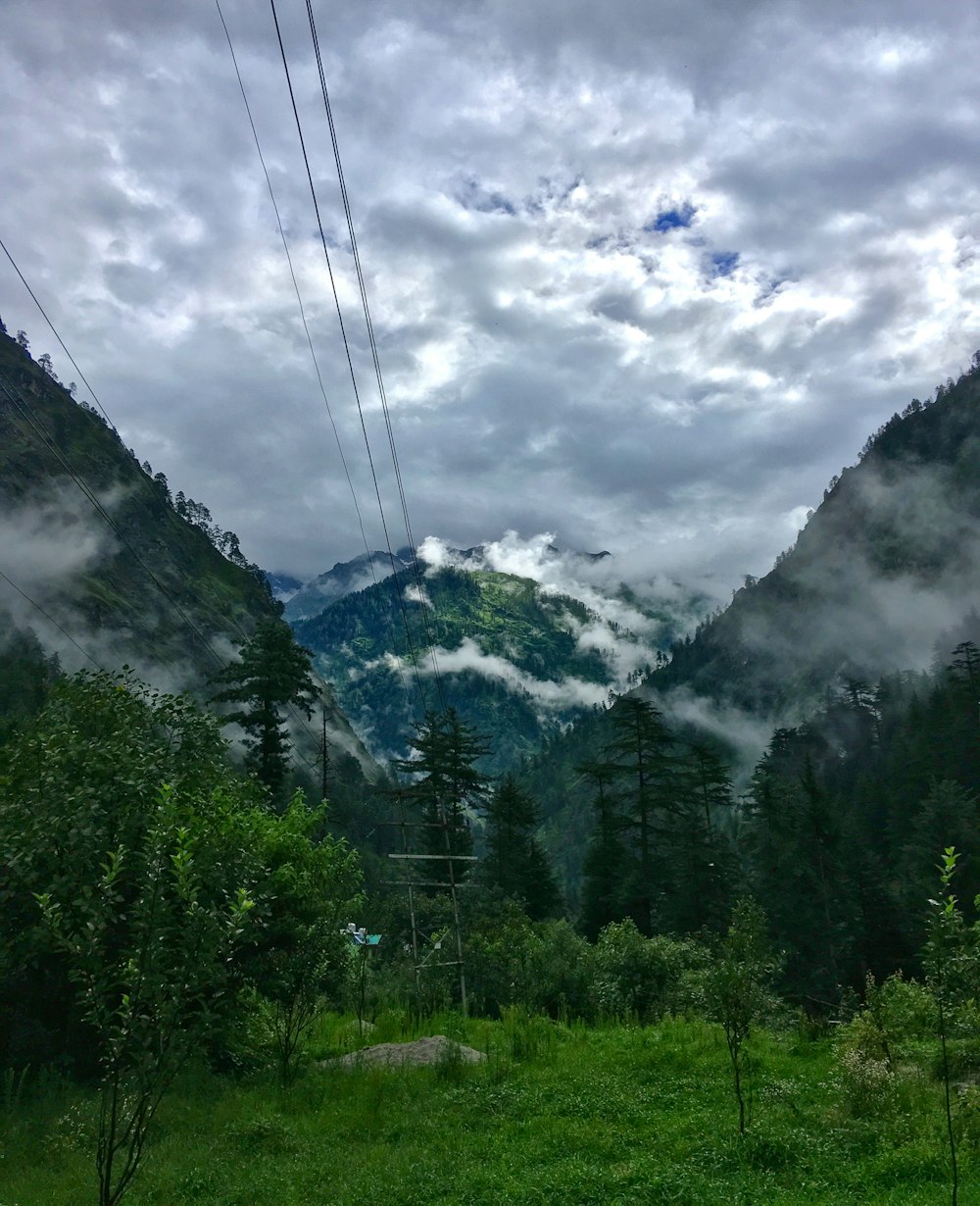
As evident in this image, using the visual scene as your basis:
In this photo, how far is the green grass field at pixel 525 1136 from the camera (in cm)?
Answer: 1071

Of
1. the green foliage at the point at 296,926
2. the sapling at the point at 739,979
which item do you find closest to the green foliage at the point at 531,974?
the green foliage at the point at 296,926

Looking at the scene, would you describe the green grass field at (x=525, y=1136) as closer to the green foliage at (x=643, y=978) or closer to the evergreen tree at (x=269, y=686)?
the green foliage at (x=643, y=978)

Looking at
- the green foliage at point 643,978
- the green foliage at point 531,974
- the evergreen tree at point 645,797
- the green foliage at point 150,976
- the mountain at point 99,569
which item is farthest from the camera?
the mountain at point 99,569

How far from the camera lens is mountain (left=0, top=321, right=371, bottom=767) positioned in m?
140

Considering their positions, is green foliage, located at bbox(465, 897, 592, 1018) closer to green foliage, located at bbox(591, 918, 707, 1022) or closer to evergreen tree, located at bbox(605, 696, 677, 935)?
green foliage, located at bbox(591, 918, 707, 1022)

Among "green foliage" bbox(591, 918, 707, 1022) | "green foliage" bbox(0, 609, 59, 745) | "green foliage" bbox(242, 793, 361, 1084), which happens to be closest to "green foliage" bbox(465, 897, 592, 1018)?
"green foliage" bbox(591, 918, 707, 1022)

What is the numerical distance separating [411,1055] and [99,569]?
161 meters

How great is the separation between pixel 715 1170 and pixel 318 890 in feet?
34.9

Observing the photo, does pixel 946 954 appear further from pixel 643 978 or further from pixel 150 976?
pixel 643 978

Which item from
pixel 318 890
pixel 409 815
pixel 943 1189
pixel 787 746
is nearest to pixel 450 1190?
pixel 943 1189

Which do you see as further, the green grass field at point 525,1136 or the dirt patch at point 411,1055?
the dirt patch at point 411,1055

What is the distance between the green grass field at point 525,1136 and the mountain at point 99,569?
10205 cm

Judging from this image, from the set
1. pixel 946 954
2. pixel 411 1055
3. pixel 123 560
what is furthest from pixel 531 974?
pixel 123 560

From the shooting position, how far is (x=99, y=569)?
159250 mm
